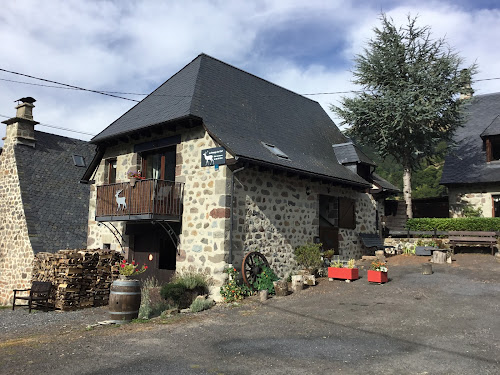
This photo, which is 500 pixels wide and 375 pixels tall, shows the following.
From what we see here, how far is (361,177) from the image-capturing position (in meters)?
16.8

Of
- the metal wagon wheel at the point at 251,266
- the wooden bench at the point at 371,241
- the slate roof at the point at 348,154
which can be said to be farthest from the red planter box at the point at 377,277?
the slate roof at the point at 348,154

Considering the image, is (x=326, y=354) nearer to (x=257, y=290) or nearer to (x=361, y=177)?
(x=257, y=290)

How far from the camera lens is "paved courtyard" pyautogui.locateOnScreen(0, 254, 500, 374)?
5656mm

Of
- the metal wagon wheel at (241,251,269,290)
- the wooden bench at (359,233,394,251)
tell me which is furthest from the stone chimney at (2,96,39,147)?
the wooden bench at (359,233,394,251)

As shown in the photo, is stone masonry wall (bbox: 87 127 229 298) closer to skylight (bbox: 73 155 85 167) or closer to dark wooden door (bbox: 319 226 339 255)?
dark wooden door (bbox: 319 226 339 255)

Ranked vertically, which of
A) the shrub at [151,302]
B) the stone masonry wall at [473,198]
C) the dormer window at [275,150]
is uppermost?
the dormer window at [275,150]

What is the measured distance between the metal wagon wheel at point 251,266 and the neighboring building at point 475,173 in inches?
492

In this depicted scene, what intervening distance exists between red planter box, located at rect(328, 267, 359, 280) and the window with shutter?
3320 millimetres

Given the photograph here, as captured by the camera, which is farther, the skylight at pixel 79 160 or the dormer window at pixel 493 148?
the skylight at pixel 79 160

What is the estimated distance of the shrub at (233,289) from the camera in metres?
10.8

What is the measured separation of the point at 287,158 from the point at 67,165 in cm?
1381

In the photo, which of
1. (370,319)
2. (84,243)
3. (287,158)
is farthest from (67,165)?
(370,319)

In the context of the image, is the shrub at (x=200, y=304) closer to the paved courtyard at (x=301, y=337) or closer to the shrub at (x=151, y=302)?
the paved courtyard at (x=301, y=337)

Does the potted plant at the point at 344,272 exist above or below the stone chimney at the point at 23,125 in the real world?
below
